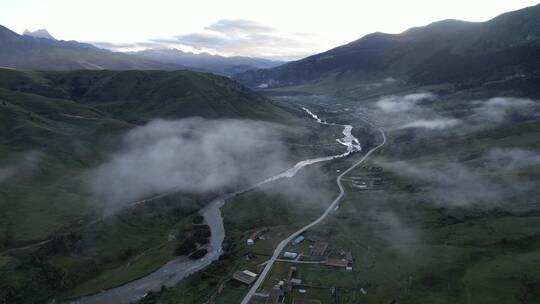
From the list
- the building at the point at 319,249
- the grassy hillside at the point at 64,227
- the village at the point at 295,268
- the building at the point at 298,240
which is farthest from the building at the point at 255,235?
the grassy hillside at the point at 64,227

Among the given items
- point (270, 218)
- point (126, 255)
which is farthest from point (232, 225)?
point (126, 255)

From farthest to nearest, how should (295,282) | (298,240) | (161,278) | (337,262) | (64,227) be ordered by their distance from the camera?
(64,227) < (298,240) < (161,278) < (337,262) < (295,282)

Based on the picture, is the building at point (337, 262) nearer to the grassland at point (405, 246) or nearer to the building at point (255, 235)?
the grassland at point (405, 246)

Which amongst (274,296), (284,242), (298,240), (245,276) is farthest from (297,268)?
(284,242)

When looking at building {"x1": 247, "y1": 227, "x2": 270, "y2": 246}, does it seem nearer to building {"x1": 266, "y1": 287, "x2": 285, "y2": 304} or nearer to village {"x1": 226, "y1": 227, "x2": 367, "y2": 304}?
village {"x1": 226, "y1": 227, "x2": 367, "y2": 304}

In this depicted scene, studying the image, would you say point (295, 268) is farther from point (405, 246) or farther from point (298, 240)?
point (405, 246)

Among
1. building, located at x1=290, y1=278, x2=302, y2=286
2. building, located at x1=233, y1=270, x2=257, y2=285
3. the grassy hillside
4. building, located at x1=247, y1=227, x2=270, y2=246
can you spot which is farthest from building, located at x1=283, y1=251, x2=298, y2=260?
the grassy hillside


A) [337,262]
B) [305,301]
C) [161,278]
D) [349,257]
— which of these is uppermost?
[349,257]
